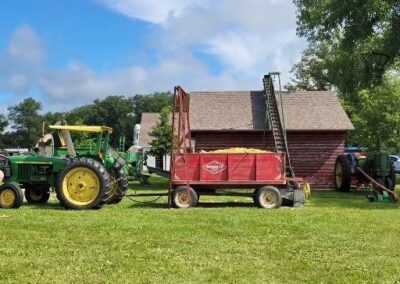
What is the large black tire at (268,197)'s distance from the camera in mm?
15695

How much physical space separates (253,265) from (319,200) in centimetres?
1135

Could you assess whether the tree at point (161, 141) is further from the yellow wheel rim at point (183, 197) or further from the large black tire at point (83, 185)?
the large black tire at point (83, 185)

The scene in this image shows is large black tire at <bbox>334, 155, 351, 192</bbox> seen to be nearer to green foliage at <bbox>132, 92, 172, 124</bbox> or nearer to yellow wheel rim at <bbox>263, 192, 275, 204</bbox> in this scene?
→ yellow wheel rim at <bbox>263, 192, 275, 204</bbox>

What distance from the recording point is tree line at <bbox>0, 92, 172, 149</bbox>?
400 ft

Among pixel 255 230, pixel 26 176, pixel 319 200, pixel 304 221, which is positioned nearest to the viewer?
pixel 255 230

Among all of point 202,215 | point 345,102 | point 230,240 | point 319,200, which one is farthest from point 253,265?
point 345,102

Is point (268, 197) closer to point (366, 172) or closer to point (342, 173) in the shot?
point (366, 172)

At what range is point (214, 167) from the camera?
16328mm

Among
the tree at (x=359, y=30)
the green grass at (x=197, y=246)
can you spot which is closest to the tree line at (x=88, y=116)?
the tree at (x=359, y=30)

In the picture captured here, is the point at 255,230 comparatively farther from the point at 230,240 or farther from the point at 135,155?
the point at 135,155

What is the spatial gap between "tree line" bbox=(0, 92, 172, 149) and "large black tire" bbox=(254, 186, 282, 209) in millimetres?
104317

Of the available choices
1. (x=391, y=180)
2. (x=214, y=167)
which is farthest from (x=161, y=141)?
(x=214, y=167)

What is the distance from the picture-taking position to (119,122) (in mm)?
121562

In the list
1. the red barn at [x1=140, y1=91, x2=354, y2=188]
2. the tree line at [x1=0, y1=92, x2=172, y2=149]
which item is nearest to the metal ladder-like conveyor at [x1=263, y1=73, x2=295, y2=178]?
the red barn at [x1=140, y1=91, x2=354, y2=188]
